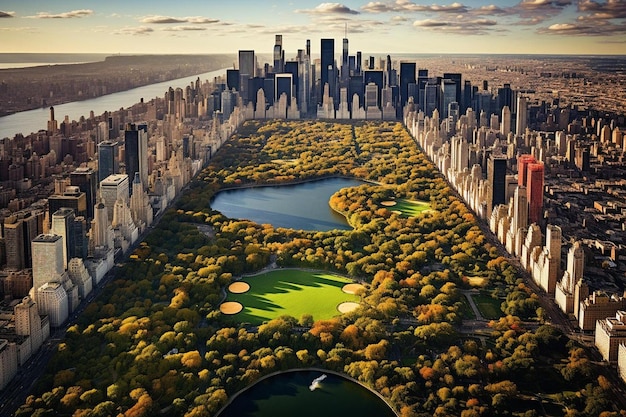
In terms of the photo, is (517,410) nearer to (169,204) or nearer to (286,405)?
(286,405)

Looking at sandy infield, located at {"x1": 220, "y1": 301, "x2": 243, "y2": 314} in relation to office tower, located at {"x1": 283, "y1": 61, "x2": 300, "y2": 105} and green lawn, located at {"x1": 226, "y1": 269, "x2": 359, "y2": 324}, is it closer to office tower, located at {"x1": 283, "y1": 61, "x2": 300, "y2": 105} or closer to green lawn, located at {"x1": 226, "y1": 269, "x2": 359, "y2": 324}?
green lawn, located at {"x1": 226, "y1": 269, "x2": 359, "y2": 324}

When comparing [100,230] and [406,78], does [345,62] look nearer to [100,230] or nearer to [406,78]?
[406,78]

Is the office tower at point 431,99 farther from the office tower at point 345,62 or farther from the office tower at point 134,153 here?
the office tower at point 134,153

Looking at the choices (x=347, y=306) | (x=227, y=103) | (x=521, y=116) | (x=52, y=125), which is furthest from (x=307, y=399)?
(x=227, y=103)

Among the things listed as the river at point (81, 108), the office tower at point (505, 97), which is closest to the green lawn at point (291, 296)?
the river at point (81, 108)

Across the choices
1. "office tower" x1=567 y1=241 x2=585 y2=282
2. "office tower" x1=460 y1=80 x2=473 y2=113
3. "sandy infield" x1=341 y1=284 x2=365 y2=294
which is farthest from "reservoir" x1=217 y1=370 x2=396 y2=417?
"office tower" x1=460 y1=80 x2=473 y2=113

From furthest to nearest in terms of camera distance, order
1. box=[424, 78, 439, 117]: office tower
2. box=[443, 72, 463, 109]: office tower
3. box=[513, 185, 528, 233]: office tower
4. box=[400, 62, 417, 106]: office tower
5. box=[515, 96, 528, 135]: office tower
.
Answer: box=[400, 62, 417, 106]: office tower → box=[424, 78, 439, 117]: office tower → box=[443, 72, 463, 109]: office tower → box=[515, 96, 528, 135]: office tower → box=[513, 185, 528, 233]: office tower

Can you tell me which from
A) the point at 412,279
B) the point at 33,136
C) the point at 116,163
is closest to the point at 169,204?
the point at 116,163
